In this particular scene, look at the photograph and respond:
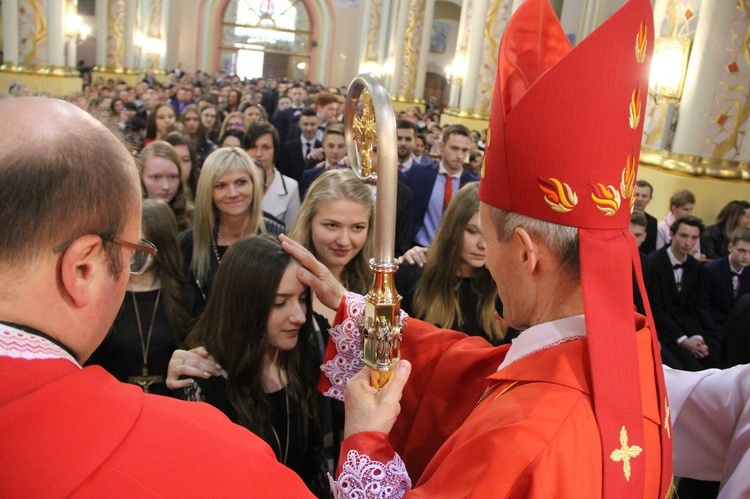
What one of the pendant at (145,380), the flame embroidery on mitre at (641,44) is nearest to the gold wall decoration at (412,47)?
the pendant at (145,380)

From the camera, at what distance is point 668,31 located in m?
6.86

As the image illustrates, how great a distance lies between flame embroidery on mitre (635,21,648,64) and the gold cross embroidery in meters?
0.75

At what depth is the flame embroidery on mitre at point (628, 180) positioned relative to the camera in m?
1.43

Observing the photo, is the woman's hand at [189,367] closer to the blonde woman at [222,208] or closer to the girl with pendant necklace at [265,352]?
the girl with pendant necklace at [265,352]

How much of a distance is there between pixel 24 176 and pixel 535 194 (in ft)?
3.09

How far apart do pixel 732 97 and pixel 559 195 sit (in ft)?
19.8

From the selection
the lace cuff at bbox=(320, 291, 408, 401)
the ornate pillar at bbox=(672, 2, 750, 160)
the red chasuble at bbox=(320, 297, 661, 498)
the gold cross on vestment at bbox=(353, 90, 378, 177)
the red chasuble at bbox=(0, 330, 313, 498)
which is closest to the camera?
the red chasuble at bbox=(0, 330, 313, 498)

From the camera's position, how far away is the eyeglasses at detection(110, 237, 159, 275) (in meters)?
1.02

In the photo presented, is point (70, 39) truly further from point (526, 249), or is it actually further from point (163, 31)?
point (526, 249)

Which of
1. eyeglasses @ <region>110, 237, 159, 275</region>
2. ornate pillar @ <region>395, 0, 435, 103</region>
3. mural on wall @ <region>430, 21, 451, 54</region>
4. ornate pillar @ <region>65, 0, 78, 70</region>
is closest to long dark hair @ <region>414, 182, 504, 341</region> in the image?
eyeglasses @ <region>110, 237, 159, 275</region>

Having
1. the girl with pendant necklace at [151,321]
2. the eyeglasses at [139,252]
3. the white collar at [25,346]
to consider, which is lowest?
the girl with pendant necklace at [151,321]

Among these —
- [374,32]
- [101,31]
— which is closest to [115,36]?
[101,31]

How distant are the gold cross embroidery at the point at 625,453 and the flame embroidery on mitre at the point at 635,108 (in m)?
0.62

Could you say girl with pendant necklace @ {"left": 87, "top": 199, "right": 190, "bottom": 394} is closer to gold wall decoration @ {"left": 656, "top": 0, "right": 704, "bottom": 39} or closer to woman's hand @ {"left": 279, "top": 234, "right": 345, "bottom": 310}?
woman's hand @ {"left": 279, "top": 234, "right": 345, "bottom": 310}
